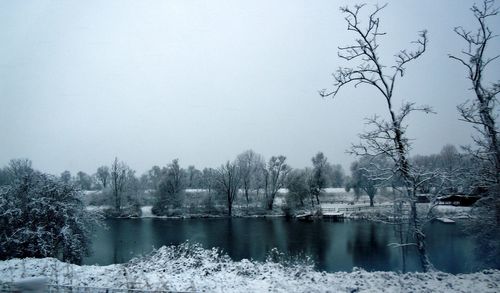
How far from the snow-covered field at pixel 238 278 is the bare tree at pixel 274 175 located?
5210 centimetres

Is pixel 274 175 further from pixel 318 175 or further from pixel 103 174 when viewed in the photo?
pixel 103 174

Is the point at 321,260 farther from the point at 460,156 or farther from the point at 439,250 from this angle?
the point at 460,156

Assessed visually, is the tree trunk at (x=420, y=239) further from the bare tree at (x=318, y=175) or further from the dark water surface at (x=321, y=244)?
the bare tree at (x=318, y=175)

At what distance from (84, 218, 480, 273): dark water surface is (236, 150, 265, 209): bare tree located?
87.3ft

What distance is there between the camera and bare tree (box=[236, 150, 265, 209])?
66.9m

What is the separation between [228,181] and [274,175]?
10.5m

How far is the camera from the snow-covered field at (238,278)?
7906 mm

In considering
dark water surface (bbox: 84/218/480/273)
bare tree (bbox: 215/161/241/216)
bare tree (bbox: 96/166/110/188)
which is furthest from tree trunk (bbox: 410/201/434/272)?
bare tree (bbox: 96/166/110/188)

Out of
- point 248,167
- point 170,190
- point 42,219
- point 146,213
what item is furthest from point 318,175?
point 42,219

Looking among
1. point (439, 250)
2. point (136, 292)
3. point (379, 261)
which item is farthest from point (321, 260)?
point (136, 292)

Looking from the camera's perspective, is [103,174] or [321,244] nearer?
[321,244]

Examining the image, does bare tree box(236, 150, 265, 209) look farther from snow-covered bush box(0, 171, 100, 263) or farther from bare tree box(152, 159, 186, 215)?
snow-covered bush box(0, 171, 100, 263)

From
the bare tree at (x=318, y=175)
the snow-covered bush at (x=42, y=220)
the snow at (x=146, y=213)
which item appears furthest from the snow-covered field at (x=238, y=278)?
the bare tree at (x=318, y=175)

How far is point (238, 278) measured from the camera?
9594mm
